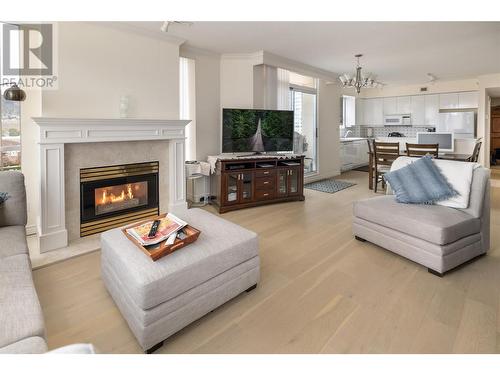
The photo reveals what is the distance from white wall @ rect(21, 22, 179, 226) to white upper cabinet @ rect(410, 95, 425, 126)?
6697 mm

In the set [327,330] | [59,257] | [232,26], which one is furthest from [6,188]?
[232,26]

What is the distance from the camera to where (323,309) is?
1.87 metres

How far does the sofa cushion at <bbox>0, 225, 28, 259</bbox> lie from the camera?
1764 mm

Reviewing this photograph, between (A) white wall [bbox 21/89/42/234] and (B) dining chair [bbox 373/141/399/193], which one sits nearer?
(A) white wall [bbox 21/89/42/234]

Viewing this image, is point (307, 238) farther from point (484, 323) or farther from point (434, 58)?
point (434, 58)

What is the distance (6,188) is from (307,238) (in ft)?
8.59

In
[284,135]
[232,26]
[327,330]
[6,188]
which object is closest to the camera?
[327,330]

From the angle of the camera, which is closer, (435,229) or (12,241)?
(12,241)

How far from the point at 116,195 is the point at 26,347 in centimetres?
254

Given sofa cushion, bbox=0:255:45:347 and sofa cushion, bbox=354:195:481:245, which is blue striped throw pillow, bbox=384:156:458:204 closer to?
sofa cushion, bbox=354:195:481:245

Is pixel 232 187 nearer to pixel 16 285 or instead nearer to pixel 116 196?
pixel 116 196

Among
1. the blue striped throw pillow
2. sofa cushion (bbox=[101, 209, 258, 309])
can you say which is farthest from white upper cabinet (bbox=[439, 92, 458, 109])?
sofa cushion (bbox=[101, 209, 258, 309])

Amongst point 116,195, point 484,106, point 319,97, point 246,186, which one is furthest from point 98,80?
point 484,106

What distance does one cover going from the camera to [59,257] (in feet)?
8.63
